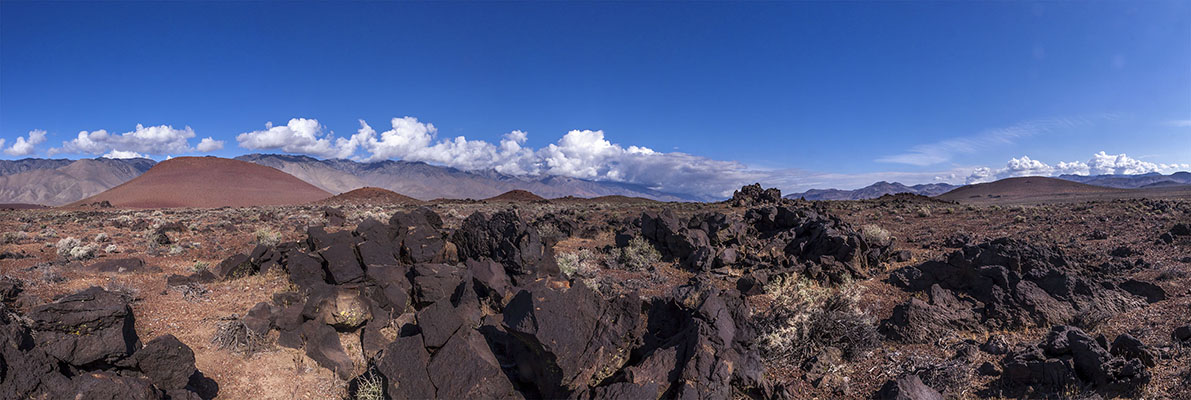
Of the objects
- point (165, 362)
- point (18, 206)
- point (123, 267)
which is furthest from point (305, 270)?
point (18, 206)

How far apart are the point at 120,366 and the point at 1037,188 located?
531 feet

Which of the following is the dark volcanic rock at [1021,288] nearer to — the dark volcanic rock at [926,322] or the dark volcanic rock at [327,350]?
the dark volcanic rock at [926,322]

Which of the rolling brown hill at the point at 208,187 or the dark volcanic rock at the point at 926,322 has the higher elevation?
the rolling brown hill at the point at 208,187

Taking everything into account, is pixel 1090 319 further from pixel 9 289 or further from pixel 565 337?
pixel 9 289

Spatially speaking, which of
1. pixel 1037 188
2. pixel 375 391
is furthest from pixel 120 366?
pixel 1037 188

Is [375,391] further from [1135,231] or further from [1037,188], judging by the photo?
[1037,188]

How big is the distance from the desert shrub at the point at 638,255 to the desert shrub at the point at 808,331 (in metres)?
5.91

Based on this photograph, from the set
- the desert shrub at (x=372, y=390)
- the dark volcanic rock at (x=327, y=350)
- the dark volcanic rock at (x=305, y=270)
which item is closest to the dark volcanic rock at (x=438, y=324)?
the desert shrub at (x=372, y=390)

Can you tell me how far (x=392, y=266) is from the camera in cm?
988

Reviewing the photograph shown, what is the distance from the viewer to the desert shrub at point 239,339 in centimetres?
716

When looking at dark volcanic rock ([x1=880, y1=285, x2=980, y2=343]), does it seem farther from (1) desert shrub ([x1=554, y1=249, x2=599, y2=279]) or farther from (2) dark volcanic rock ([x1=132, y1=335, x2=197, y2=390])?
(2) dark volcanic rock ([x1=132, y1=335, x2=197, y2=390])

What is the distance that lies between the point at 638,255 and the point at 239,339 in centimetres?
969

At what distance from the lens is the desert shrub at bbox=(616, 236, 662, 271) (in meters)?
Answer: 13.4

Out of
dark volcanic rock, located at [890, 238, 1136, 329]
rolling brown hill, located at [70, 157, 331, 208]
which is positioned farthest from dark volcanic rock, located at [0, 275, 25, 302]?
rolling brown hill, located at [70, 157, 331, 208]
